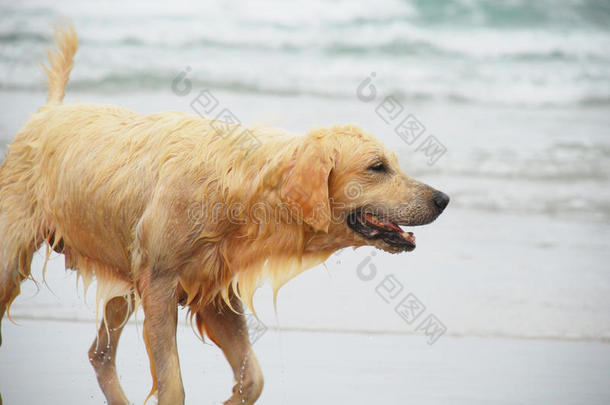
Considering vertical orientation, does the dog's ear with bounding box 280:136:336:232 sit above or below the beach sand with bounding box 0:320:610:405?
above

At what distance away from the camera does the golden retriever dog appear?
13.4 ft

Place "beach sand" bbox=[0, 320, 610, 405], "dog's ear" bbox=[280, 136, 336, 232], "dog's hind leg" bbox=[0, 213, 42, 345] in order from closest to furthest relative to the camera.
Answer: "dog's ear" bbox=[280, 136, 336, 232] < "dog's hind leg" bbox=[0, 213, 42, 345] < "beach sand" bbox=[0, 320, 610, 405]

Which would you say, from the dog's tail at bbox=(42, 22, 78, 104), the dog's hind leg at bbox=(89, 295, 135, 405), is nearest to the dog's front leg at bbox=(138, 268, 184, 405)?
the dog's hind leg at bbox=(89, 295, 135, 405)

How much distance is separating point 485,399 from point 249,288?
1.72 meters

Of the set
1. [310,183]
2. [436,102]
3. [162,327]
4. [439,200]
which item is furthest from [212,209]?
[436,102]

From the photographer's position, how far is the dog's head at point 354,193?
4.01 metres

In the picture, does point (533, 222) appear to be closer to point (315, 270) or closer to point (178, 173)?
point (315, 270)

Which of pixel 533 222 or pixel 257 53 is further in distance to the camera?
pixel 257 53

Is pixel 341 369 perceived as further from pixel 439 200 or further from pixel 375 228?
pixel 439 200

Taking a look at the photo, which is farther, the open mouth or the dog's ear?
the open mouth

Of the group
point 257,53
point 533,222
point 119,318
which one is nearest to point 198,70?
point 257,53

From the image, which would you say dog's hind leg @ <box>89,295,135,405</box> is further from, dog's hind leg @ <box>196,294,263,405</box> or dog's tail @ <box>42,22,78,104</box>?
dog's tail @ <box>42,22,78,104</box>

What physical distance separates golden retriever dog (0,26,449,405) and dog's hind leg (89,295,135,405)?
17.0 inches

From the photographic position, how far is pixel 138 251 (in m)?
4.25
